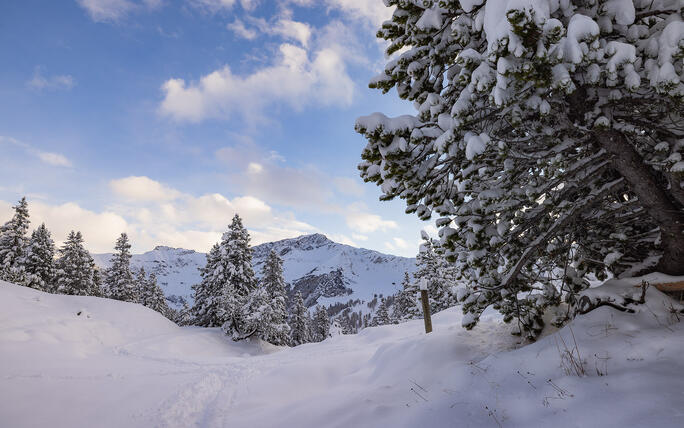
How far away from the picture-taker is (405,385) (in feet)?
18.6

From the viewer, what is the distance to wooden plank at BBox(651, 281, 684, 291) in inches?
178

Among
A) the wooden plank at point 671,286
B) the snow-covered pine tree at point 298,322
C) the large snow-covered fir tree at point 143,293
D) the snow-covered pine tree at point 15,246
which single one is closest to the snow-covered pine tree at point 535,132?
the wooden plank at point 671,286

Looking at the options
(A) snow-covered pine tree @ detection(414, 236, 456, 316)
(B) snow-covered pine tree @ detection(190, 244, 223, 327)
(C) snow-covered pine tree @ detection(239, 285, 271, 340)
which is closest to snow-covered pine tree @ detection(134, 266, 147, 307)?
(B) snow-covered pine tree @ detection(190, 244, 223, 327)

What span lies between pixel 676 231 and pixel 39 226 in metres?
46.0

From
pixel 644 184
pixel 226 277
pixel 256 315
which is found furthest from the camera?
pixel 226 277

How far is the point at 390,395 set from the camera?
17.6ft

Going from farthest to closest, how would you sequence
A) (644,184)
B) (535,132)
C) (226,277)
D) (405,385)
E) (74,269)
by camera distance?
1. (74,269)
2. (226,277)
3. (405,385)
4. (535,132)
5. (644,184)

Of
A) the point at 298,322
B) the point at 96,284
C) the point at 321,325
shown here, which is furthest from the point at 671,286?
the point at 96,284

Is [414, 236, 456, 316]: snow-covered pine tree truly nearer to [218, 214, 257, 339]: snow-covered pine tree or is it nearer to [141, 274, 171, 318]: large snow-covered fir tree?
Result: [218, 214, 257, 339]: snow-covered pine tree

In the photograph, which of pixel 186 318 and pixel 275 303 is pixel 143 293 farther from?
pixel 275 303

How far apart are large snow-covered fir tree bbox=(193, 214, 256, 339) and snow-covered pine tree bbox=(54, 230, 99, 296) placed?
15534 millimetres

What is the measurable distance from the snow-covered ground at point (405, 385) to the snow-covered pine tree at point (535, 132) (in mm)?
1124

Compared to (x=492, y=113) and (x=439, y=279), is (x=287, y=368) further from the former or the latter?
(x=439, y=279)

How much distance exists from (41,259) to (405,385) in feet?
135
